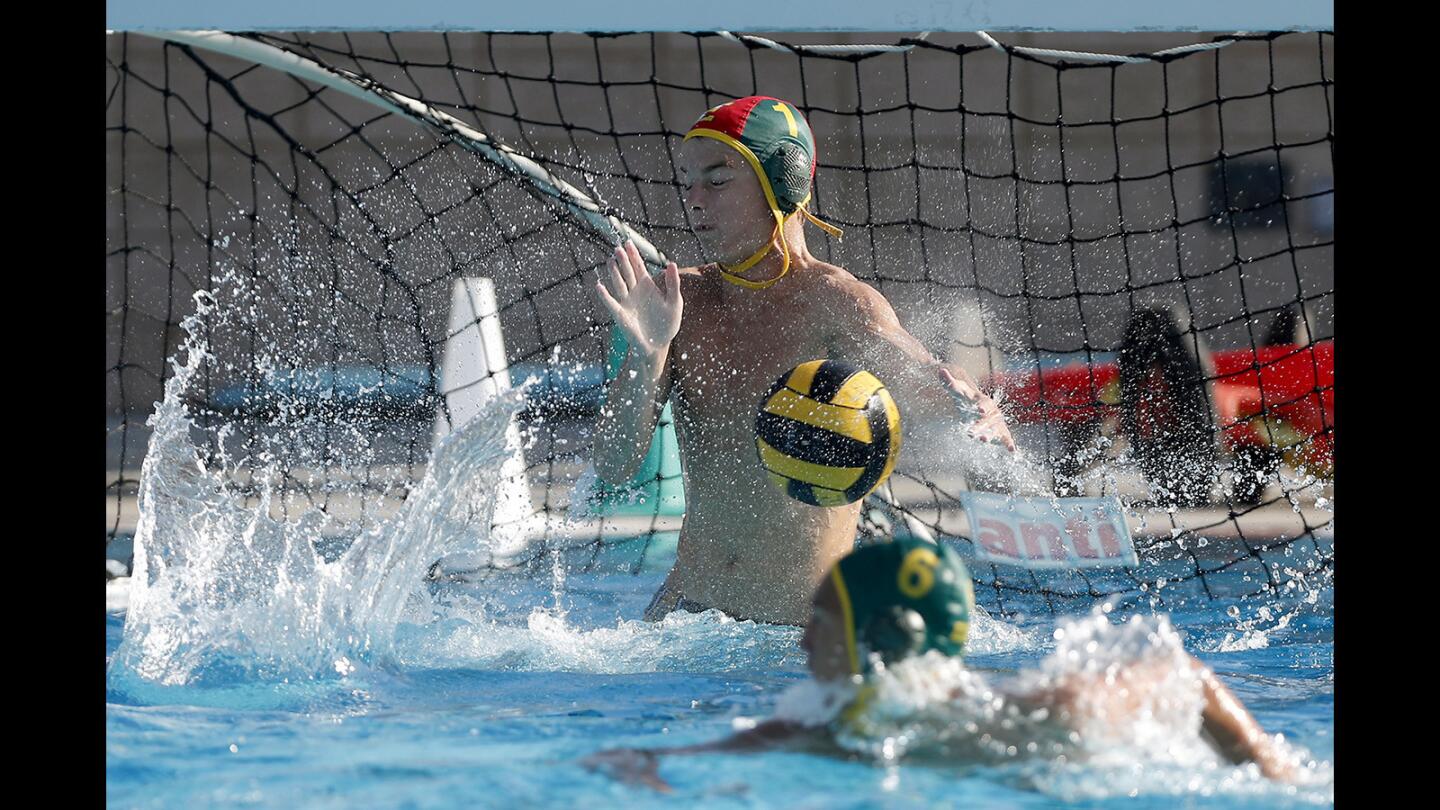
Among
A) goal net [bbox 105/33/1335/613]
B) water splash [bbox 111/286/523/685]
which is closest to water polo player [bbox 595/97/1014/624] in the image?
water splash [bbox 111/286/523/685]

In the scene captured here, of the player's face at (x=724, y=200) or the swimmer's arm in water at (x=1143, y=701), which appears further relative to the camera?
the player's face at (x=724, y=200)

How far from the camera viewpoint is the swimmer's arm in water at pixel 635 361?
309cm

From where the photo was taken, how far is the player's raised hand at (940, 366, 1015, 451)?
3.03 m

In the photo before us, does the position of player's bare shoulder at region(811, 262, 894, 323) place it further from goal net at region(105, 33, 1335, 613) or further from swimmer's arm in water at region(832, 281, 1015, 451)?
goal net at region(105, 33, 1335, 613)

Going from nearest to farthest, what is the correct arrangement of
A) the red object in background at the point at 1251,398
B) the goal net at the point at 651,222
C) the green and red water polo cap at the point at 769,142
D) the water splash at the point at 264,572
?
the water splash at the point at 264,572 → the green and red water polo cap at the point at 769,142 → the red object in background at the point at 1251,398 → the goal net at the point at 651,222

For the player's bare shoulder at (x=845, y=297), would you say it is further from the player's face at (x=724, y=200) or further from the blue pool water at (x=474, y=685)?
the blue pool water at (x=474, y=685)

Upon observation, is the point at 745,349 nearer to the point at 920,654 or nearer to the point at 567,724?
the point at 567,724

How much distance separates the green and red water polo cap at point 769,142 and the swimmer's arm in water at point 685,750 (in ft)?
4.78

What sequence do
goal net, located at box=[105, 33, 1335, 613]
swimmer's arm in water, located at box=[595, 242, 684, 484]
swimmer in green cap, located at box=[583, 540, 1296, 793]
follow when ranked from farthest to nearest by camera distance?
goal net, located at box=[105, 33, 1335, 613] < swimmer's arm in water, located at box=[595, 242, 684, 484] < swimmer in green cap, located at box=[583, 540, 1296, 793]

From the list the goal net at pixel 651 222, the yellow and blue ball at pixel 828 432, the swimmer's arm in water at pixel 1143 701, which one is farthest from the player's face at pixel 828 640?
the goal net at pixel 651 222

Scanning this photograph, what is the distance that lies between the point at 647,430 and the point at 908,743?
1.32 meters

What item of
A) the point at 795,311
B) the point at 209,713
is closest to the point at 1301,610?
the point at 795,311
